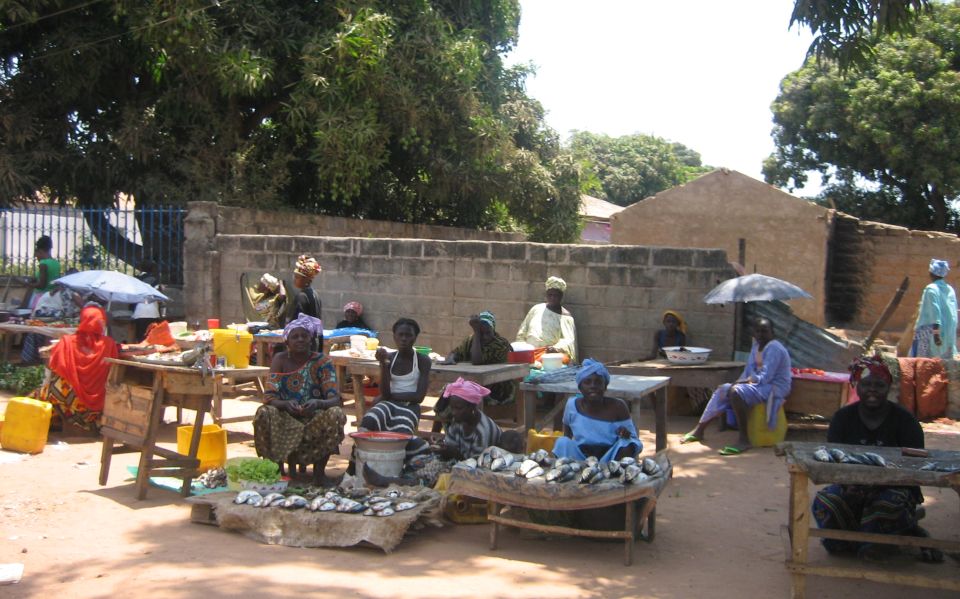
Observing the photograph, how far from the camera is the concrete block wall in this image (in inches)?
363

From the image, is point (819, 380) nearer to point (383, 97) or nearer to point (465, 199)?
point (383, 97)

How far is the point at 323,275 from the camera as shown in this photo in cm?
1130

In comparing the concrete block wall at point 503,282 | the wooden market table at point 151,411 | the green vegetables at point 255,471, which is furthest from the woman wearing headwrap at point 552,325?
the green vegetables at point 255,471

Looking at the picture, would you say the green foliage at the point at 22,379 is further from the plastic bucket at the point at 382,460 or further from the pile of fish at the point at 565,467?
the pile of fish at the point at 565,467

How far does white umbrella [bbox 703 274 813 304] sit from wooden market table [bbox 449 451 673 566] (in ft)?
11.4

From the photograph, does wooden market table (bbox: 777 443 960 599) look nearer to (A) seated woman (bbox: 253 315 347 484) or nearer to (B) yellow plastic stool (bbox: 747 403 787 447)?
(A) seated woman (bbox: 253 315 347 484)

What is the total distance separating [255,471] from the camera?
604 centimetres

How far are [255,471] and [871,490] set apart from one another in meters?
3.78

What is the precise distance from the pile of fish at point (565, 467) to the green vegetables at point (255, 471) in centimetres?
146

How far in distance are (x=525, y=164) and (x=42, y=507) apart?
42.0 ft

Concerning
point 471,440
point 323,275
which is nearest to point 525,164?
point 323,275

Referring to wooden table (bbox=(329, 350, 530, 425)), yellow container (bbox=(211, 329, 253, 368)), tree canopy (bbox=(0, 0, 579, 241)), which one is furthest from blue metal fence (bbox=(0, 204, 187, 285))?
wooden table (bbox=(329, 350, 530, 425))

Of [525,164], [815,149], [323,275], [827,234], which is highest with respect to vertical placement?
[815,149]

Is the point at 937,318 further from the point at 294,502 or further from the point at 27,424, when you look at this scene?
the point at 27,424
